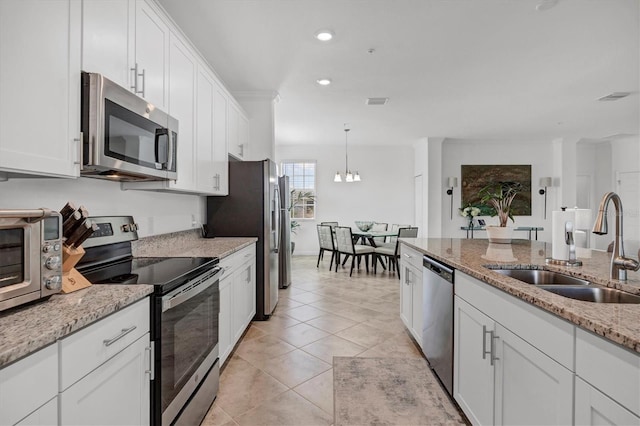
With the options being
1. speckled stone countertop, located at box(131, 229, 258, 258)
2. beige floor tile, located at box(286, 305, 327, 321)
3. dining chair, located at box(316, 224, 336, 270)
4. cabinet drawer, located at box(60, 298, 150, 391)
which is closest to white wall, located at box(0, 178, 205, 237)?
speckled stone countertop, located at box(131, 229, 258, 258)

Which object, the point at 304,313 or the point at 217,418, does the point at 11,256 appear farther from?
the point at 304,313

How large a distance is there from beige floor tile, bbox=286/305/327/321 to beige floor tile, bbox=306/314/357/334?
9 cm

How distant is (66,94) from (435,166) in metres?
7.24

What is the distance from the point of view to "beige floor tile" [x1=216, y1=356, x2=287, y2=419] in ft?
6.86

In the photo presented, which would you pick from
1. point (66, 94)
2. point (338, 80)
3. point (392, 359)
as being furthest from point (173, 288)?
point (338, 80)

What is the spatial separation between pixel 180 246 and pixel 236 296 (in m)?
0.68

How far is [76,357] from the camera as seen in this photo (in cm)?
99

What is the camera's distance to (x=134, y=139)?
69.7 inches

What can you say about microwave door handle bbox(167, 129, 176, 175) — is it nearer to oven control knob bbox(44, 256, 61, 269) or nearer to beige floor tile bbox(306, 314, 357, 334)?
oven control knob bbox(44, 256, 61, 269)

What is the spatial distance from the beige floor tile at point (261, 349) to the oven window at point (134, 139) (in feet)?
5.36

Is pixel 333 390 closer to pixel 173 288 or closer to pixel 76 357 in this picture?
pixel 173 288

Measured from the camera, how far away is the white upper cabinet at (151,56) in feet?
6.16

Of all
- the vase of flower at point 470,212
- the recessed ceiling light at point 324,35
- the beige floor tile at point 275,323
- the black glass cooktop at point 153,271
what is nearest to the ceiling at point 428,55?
the recessed ceiling light at point 324,35

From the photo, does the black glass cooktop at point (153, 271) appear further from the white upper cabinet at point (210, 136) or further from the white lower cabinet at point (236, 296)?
the white upper cabinet at point (210, 136)
